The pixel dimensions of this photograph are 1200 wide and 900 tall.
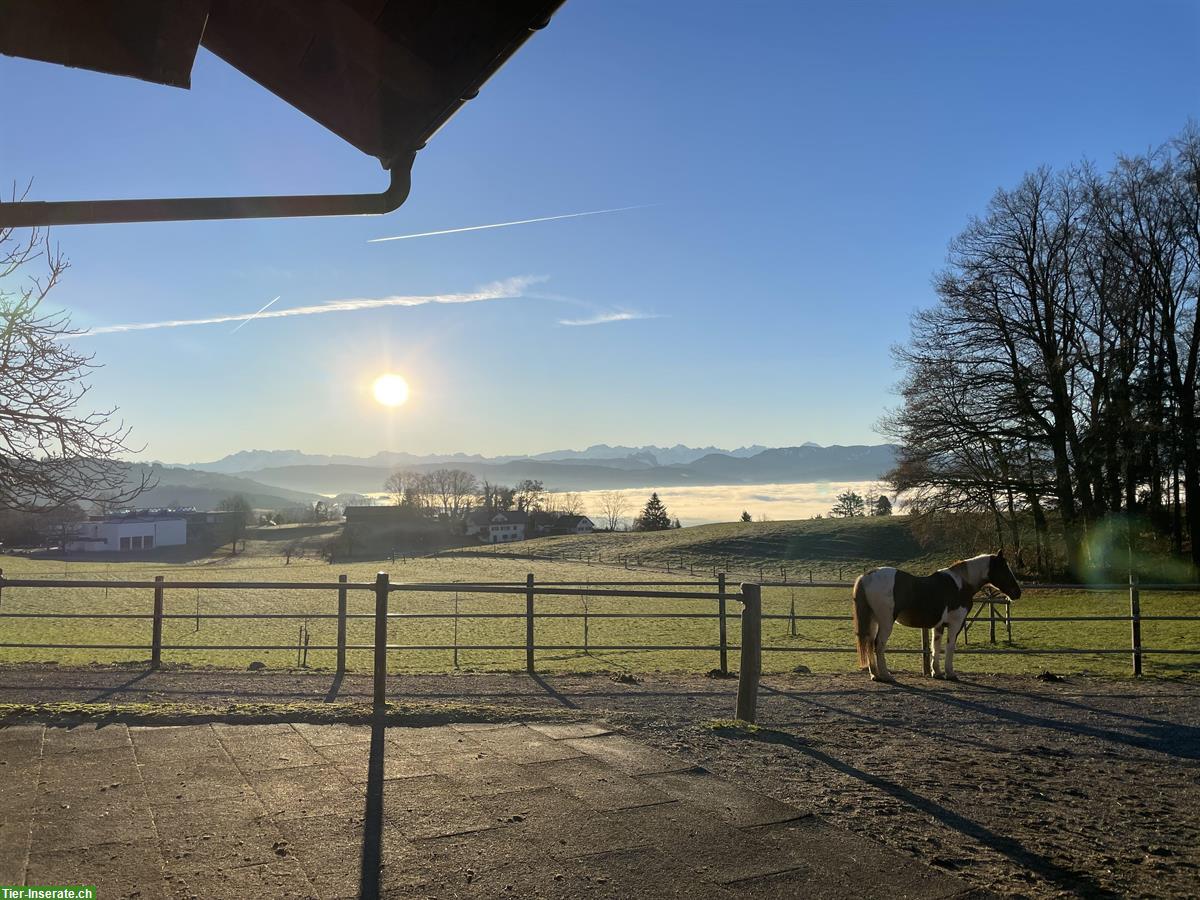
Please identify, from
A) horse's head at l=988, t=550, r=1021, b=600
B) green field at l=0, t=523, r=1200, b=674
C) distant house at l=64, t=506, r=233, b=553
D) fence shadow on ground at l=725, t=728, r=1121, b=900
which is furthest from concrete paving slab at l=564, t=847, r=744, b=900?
distant house at l=64, t=506, r=233, b=553

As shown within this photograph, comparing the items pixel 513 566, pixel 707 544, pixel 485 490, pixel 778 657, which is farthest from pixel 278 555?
pixel 778 657

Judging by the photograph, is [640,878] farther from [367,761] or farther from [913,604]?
[913,604]

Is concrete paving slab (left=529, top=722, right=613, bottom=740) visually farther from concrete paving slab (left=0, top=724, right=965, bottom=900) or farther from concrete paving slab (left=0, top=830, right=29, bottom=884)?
concrete paving slab (left=0, top=830, right=29, bottom=884)

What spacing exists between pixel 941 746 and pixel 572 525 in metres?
111

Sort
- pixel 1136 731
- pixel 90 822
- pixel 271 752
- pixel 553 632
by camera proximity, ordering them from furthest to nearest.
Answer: pixel 553 632, pixel 1136 731, pixel 271 752, pixel 90 822

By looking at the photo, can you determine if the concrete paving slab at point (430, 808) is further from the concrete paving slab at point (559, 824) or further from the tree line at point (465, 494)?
the tree line at point (465, 494)

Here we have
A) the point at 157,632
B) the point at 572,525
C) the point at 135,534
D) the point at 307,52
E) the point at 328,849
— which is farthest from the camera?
the point at 572,525

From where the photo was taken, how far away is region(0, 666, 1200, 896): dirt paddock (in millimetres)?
4035

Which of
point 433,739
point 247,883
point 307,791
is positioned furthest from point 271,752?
point 247,883

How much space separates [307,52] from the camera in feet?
10.4

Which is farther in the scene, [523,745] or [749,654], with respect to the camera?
[749,654]

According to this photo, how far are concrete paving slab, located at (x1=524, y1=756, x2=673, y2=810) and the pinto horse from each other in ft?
21.7

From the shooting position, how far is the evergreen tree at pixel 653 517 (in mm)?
100125

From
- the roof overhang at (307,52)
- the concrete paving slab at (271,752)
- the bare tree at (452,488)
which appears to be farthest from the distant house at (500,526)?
the roof overhang at (307,52)
